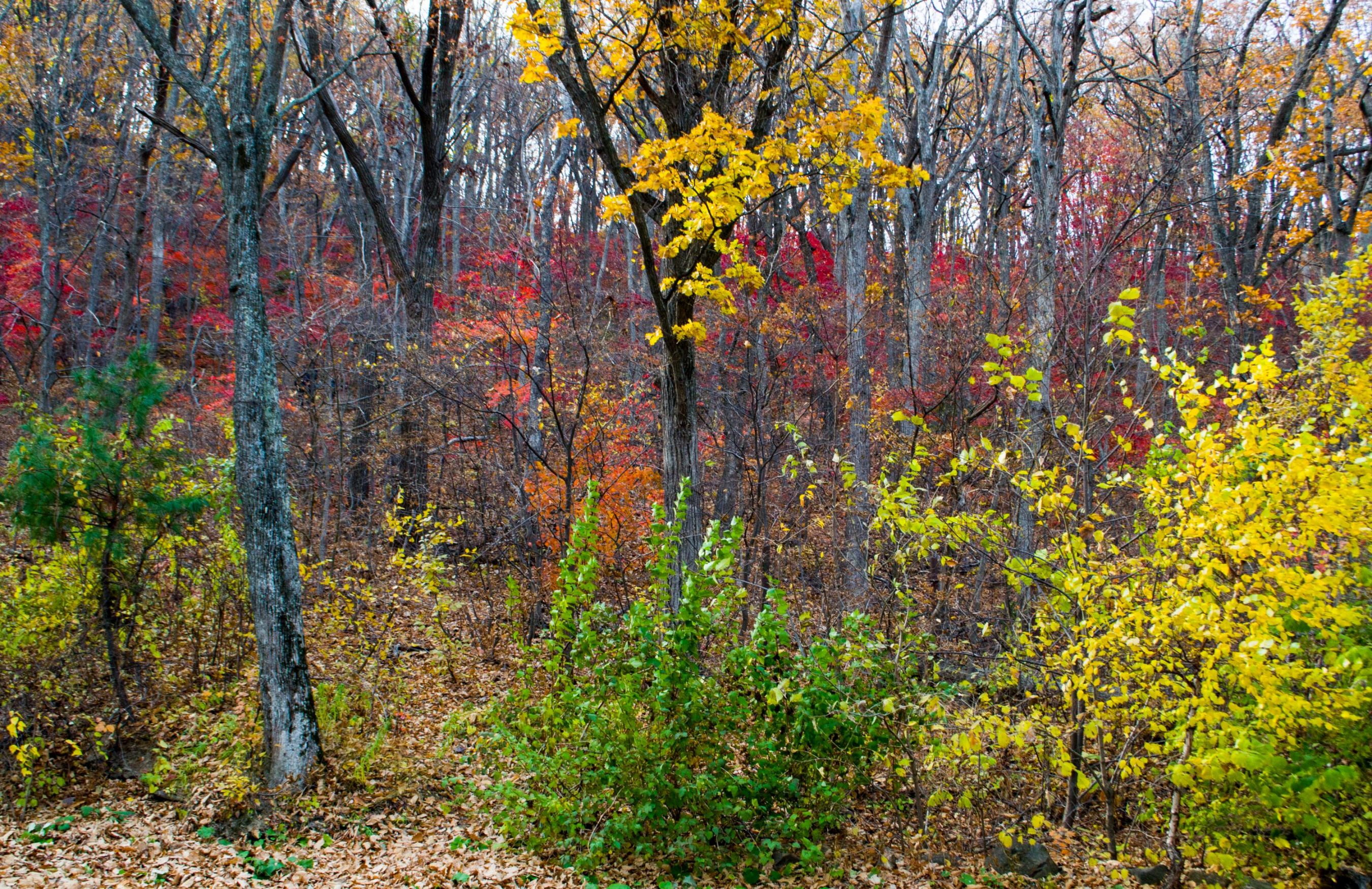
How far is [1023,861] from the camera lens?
4.36m

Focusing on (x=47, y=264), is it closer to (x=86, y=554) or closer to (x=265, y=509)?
(x=86, y=554)

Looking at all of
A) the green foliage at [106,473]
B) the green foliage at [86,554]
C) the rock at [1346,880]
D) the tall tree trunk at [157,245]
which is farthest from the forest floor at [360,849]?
the tall tree trunk at [157,245]

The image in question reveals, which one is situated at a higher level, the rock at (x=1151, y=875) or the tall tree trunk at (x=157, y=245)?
the tall tree trunk at (x=157, y=245)

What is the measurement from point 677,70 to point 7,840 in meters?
6.86

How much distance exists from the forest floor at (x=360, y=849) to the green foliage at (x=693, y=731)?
231 millimetres

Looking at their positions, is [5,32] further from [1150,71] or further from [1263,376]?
[1150,71]

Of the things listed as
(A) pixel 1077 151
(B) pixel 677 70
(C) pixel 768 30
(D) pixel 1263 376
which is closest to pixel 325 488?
(B) pixel 677 70

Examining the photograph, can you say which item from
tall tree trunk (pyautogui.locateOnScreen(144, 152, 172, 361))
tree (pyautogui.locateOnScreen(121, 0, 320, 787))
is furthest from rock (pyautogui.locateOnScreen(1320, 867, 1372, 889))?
tall tree trunk (pyautogui.locateOnScreen(144, 152, 172, 361))

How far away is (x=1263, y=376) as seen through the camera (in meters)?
3.08

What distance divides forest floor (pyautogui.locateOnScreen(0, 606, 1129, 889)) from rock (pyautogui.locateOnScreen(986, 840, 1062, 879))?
52mm

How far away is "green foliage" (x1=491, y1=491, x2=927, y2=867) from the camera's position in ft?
14.0

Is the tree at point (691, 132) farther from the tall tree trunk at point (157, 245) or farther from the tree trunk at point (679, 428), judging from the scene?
the tall tree trunk at point (157, 245)

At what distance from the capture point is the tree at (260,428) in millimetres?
5184

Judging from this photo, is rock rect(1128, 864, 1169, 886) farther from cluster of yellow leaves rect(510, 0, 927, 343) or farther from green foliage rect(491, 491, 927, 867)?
cluster of yellow leaves rect(510, 0, 927, 343)
